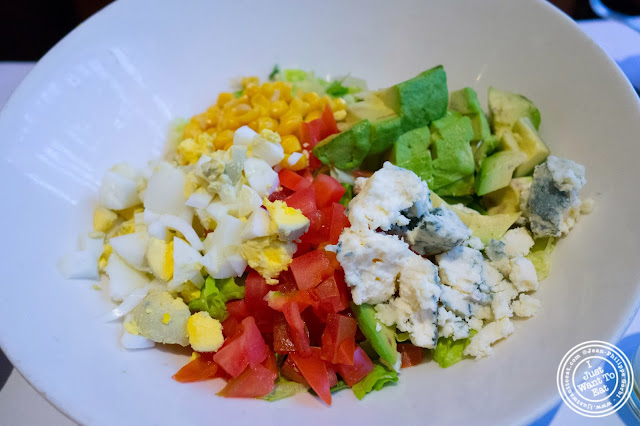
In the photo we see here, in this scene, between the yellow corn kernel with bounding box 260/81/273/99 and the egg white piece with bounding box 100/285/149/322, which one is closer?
the egg white piece with bounding box 100/285/149/322

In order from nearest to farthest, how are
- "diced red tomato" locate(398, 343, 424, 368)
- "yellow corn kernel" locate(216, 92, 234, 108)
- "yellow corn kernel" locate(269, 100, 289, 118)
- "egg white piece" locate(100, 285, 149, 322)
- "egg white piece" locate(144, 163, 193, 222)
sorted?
"diced red tomato" locate(398, 343, 424, 368)
"egg white piece" locate(100, 285, 149, 322)
"egg white piece" locate(144, 163, 193, 222)
"yellow corn kernel" locate(269, 100, 289, 118)
"yellow corn kernel" locate(216, 92, 234, 108)

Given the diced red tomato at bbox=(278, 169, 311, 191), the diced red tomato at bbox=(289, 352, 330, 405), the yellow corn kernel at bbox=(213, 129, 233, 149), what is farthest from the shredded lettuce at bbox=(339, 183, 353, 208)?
the diced red tomato at bbox=(289, 352, 330, 405)

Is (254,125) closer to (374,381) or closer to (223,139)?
(223,139)

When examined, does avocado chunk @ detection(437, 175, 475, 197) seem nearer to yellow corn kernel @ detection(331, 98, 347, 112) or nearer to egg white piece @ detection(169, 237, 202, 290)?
yellow corn kernel @ detection(331, 98, 347, 112)

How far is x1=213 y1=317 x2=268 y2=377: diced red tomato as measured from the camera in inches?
68.9

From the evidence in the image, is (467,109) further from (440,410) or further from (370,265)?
(440,410)

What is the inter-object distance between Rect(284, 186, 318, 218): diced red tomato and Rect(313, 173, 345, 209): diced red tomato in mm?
62

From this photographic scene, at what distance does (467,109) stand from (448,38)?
569 millimetres

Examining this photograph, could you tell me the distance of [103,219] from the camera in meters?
2.19

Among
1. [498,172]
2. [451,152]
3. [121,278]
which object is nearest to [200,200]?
[121,278]

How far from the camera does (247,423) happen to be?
1.65m

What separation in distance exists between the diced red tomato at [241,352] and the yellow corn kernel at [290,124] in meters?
0.98

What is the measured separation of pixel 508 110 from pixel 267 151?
119 cm

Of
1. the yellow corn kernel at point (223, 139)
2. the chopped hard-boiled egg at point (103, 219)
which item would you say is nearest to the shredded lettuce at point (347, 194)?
the yellow corn kernel at point (223, 139)
